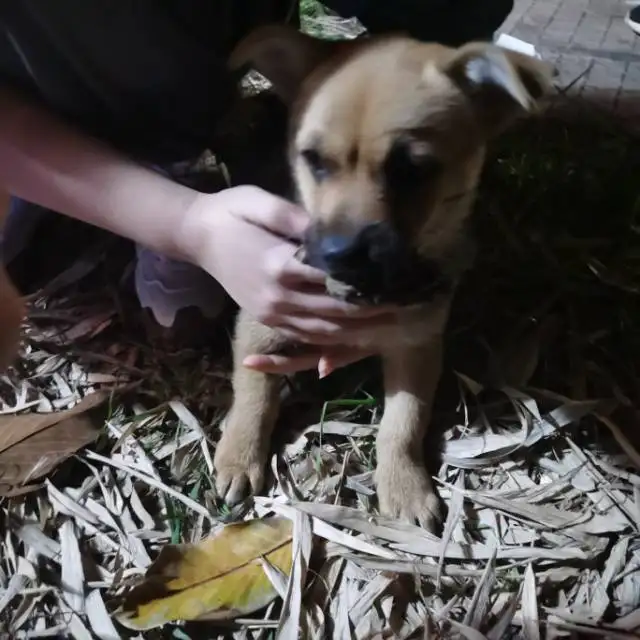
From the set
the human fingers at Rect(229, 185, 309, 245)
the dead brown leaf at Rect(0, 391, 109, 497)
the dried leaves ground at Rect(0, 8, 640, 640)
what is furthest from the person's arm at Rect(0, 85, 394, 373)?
the dead brown leaf at Rect(0, 391, 109, 497)

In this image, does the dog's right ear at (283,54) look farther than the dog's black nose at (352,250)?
Yes

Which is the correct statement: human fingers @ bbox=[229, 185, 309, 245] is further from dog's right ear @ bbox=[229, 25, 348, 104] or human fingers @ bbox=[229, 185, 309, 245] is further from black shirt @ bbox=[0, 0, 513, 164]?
black shirt @ bbox=[0, 0, 513, 164]

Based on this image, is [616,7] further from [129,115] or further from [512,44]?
[129,115]

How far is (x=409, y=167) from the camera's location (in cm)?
117

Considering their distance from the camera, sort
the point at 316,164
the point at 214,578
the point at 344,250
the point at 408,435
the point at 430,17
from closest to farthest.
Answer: the point at 344,250, the point at 316,164, the point at 214,578, the point at 408,435, the point at 430,17

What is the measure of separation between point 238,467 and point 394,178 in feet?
2.03

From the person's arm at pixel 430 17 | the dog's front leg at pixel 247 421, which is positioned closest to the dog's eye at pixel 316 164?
the dog's front leg at pixel 247 421

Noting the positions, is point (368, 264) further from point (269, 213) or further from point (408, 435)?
point (408, 435)

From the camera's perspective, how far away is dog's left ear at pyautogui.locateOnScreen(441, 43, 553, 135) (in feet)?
3.75

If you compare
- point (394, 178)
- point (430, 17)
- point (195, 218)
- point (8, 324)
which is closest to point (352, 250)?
point (394, 178)

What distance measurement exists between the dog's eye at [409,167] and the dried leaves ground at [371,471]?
539 millimetres

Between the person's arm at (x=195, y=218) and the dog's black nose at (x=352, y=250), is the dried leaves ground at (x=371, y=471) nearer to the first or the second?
the person's arm at (x=195, y=218)

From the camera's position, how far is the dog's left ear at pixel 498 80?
1143mm

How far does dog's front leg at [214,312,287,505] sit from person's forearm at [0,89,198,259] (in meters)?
0.20
